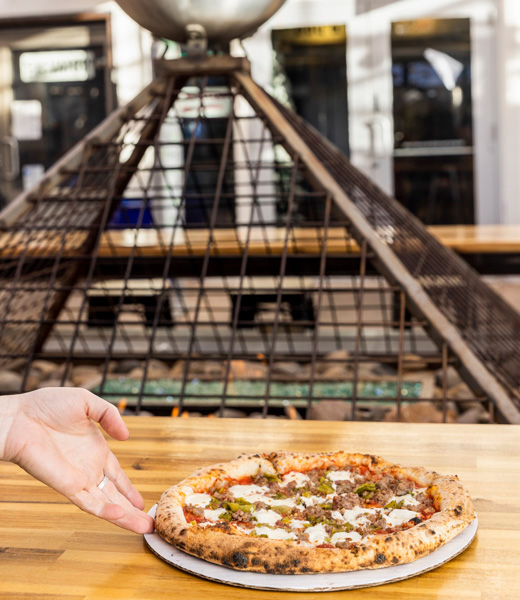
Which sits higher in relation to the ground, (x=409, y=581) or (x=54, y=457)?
(x=54, y=457)

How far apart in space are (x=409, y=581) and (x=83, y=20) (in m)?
6.66

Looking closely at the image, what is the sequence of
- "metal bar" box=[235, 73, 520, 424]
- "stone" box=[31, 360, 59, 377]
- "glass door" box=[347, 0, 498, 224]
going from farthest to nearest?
1. "glass door" box=[347, 0, 498, 224]
2. "stone" box=[31, 360, 59, 377]
3. "metal bar" box=[235, 73, 520, 424]

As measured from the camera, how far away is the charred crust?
2.62 ft

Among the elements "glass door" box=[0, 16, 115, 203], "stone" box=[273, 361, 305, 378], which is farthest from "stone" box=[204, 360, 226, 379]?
"glass door" box=[0, 16, 115, 203]

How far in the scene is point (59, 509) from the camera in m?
1.04

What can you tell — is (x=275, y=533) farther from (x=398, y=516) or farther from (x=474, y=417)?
(x=474, y=417)

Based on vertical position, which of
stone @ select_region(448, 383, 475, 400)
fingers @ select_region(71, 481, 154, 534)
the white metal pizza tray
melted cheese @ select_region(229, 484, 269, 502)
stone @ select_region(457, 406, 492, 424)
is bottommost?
stone @ select_region(448, 383, 475, 400)

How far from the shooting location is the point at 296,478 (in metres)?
1.05

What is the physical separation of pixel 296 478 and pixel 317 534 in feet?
0.65

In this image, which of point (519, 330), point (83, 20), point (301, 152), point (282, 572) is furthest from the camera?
point (83, 20)

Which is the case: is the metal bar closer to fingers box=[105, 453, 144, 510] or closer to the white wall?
fingers box=[105, 453, 144, 510]

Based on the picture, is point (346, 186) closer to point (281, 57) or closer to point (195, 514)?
point (195, 514)

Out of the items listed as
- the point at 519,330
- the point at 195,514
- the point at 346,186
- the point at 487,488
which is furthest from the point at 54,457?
the point at 519,330

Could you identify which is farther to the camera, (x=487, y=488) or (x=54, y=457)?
(x=487, y=488)
